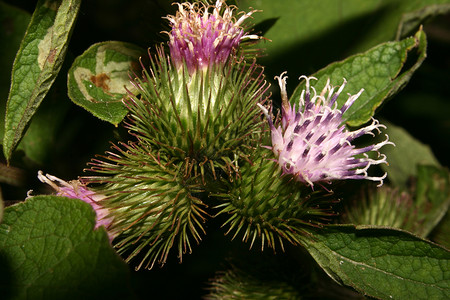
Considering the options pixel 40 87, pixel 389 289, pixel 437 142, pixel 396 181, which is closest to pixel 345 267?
pixel 389 289

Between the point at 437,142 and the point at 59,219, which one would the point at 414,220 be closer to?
the point at 437,142

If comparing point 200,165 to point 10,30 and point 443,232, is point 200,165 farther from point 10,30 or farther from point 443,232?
point 443,232

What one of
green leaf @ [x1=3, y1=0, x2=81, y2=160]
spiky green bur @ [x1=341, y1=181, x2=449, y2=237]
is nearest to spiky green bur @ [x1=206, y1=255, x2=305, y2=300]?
spiky green bur @ [x1=341, y1=181, x2=449, y2=237]

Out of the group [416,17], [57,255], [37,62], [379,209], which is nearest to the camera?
[57,255]

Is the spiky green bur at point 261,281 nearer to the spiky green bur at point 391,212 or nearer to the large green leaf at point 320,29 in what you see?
the spiky green bur at point 391,212

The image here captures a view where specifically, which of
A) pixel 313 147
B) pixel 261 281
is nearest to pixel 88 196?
pixel 313 147

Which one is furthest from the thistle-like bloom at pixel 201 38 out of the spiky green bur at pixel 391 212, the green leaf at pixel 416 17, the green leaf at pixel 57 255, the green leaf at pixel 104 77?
the spiky green bur at pixel 391 212
